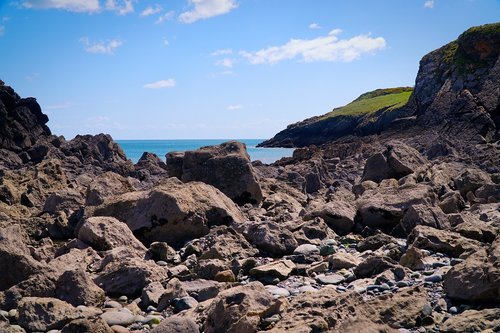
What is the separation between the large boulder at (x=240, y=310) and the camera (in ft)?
20.5

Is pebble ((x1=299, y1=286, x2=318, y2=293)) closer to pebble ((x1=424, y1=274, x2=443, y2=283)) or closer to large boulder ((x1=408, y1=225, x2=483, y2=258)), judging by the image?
pebble ((x1=424, y1=274, x2=443, y2=283))

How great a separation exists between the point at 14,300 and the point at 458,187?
649 inches

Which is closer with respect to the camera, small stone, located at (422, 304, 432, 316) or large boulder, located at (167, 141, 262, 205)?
small stone, located at (422, 304, 432, 316)

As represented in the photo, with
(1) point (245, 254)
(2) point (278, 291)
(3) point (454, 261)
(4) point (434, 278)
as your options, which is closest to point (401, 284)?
(4) point (434, 278)

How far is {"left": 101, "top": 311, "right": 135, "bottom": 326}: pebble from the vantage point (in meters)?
7.45

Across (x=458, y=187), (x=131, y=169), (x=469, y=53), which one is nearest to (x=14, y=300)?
(x=458, y=187)

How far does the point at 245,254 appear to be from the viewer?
1117 cm

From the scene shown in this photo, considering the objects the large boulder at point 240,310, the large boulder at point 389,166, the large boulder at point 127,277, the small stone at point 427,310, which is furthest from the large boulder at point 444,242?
the large boulder at point 389,166

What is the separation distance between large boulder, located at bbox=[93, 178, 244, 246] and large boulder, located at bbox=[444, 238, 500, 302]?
7.66 m

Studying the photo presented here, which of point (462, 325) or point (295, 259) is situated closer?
point (462, 325)

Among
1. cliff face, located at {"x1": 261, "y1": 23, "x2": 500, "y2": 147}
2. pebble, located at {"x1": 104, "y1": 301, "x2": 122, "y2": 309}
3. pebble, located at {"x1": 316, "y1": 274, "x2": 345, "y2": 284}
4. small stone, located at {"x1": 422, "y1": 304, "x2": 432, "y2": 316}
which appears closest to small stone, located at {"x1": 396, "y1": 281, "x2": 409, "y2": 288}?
pebble, located at {"x1": 316, "y1": 274, "x2": 345, "y2": 284}

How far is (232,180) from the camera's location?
61.0 feet

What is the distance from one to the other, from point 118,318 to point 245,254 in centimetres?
411

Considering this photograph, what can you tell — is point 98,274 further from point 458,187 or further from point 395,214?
point 458,187
